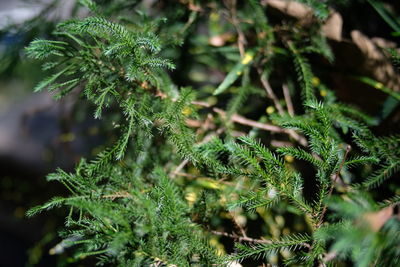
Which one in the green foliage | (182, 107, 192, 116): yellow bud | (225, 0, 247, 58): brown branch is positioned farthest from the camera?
(225, 0, 247, 58): brown branch

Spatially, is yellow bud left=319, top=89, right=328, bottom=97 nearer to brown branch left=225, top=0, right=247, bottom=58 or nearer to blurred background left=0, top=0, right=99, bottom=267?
brown branch left=225, top=0, right=247, bottom=58

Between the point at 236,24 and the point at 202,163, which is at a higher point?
the point at 236,24

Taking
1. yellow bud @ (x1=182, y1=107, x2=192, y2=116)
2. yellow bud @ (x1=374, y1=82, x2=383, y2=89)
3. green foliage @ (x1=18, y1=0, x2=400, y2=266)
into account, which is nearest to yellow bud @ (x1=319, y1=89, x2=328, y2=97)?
green foliage @ (x1=18, y1=0, x2=400, y2=266)

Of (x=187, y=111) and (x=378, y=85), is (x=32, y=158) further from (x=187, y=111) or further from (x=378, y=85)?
(x=378, y=85)

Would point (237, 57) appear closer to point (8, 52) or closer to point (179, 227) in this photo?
point (179, 227)

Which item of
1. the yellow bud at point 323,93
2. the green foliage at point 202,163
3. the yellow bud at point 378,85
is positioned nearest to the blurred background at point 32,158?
the green foliage at point 202,163

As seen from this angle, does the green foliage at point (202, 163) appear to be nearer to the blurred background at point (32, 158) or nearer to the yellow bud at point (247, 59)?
the yellow bud at point (247, 59)

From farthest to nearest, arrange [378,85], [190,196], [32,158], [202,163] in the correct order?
1. [32,158]
2. [378,85]
3. [190,196]
4. [202,163]

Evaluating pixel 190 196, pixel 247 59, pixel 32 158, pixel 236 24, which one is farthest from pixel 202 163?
pixel 32 158
